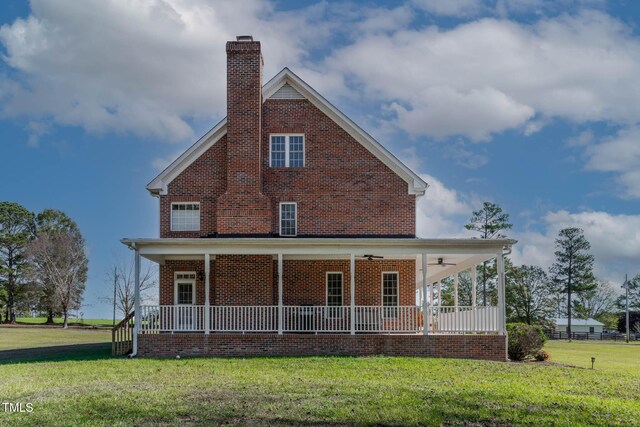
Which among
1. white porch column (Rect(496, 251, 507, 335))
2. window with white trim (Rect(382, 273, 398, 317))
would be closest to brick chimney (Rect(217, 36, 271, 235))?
window with white trim (Rect(382, 273, 398, 317))

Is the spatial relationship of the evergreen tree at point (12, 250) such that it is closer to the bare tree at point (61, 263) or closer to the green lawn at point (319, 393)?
the bare tree at point (61, 263)

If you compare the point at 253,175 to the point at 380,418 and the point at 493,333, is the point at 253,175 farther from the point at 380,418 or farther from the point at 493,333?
the point at 380,418

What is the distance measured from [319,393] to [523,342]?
10.9 metres

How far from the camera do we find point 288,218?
1003 inches

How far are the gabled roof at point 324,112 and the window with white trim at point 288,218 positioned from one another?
3538 mm

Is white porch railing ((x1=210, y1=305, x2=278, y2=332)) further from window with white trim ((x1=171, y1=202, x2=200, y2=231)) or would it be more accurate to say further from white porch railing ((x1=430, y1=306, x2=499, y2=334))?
white porch railing ((x1=430, y1=306, x2=499, y2=334))

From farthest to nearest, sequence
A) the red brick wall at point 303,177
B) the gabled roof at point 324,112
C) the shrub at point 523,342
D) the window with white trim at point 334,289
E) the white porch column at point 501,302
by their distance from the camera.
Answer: the gabled roof at point 324,112 < the window with white trim at point 334,289 < the red brick wall at point 303,177 < the shrub at point 523,342 < the white porch column at point 501,302

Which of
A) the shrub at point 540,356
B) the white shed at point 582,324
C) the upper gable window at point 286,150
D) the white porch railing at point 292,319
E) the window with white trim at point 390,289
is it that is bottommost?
the white shed at point 582,324

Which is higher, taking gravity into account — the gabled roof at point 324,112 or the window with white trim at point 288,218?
the gabled roof at point 324,112

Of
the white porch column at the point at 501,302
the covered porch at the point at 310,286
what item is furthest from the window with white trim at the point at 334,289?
the white porch column at the point at 501,302

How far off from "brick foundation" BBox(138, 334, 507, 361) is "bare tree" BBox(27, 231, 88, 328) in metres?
44.6

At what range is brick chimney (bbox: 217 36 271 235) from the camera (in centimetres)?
2427

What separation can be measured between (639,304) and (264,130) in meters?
79.4

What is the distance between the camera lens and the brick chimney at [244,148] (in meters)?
24.3
